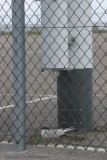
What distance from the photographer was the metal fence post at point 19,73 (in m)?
5.16

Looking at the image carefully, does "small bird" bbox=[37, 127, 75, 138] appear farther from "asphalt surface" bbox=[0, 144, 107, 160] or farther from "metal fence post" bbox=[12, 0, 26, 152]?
"metal fence post" bbox=[12, 0, 26, 152]

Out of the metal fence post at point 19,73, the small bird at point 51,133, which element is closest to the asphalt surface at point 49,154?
the metal fence post at point 19,73

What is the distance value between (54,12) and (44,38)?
304 millimetres

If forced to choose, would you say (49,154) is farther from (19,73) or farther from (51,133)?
(19,73)

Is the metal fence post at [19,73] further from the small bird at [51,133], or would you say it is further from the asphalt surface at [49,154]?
the small bird at [51,133]

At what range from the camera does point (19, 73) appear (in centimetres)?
520

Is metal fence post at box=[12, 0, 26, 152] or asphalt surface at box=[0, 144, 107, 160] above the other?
metal fence post at box=[12, 0, 26, 152]

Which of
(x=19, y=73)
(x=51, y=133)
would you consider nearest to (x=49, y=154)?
(x=51, y=133)

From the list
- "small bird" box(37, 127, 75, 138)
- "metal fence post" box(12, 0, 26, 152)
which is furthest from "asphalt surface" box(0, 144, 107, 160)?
"small bird" box(37, 127, 75, 138)

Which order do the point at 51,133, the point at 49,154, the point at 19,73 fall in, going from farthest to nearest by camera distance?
the point at 51,133 → the point at 19,73 → the point at 49,154

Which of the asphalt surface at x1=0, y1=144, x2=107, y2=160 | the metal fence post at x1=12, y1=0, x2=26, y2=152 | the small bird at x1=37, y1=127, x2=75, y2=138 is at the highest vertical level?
the metal fence post at x1=12, y1=0, x2=26, y2=152

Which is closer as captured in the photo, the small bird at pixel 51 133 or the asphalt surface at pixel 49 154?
the asphalt surface at pixel 49 154

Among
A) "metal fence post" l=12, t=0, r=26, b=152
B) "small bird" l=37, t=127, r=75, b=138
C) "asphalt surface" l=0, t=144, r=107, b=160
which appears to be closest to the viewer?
"asphalt surface" l=0, t=144, r=107, b=160

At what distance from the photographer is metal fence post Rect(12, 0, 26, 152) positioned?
5.16m
